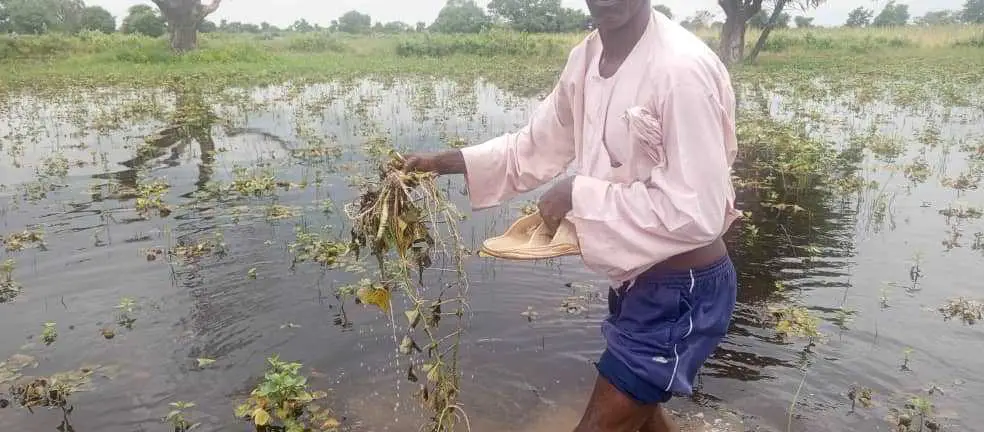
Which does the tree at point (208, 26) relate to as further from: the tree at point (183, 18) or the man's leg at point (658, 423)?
the man's leg at point (658, 423)

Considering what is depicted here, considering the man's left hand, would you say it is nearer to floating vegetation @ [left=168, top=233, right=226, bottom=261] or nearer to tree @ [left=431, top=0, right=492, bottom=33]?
floating vegetation @ [left=168, top=233, right=226, bottom=261]

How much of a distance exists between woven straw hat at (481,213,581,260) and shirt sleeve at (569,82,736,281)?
7 centimetres

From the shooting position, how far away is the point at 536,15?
48.1 meters

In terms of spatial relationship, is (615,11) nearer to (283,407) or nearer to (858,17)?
(283,407)

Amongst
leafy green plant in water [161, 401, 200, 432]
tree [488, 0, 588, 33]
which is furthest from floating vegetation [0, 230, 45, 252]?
tree [488, 0, 588, 33]

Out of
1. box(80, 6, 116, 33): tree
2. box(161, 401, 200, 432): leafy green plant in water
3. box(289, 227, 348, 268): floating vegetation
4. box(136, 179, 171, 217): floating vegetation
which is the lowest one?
box(161, 401, 200, 432): leafy green plant in water

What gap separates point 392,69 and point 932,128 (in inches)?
614

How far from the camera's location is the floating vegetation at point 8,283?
4.66 metres

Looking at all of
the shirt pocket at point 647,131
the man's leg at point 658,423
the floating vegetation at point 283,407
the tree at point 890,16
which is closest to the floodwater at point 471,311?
the floating vegetation at point 283,407

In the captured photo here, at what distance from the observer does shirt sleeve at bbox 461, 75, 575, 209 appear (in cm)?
235

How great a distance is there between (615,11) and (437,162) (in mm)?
809

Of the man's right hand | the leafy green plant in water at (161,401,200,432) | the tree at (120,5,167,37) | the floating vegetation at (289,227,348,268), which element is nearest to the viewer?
the man's right hand

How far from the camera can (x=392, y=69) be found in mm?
21672

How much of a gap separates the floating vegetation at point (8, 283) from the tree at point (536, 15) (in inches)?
1282
